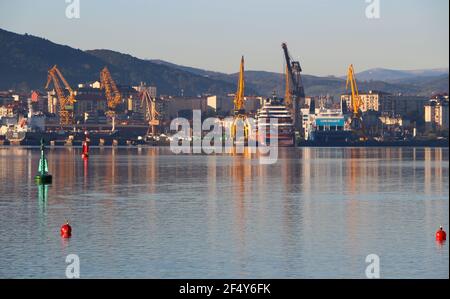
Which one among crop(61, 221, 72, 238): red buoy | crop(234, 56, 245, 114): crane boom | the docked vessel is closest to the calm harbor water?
crop(61, 221, 72, 238): red buoy

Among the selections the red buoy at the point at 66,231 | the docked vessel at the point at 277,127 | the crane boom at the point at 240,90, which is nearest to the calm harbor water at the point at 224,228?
the red buoy at the point at 66,231

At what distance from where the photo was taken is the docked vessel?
599 ft

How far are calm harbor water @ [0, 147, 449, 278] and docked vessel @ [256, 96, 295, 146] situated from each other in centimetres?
11433

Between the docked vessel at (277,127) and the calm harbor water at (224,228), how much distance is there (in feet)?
375

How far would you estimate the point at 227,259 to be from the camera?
1244 inches

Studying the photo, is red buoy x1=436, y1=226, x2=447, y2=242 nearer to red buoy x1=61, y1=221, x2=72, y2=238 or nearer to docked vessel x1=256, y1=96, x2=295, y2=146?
red buoy x1=61, y1=221, x2=72, y2=238

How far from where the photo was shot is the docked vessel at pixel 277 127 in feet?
599

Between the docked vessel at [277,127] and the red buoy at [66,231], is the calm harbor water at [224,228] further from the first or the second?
the docked vessel at [277,127]

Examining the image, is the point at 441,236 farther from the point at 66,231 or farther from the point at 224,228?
the point at 66,231

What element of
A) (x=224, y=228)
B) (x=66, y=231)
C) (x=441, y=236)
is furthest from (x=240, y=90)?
(x=441, y=236)
